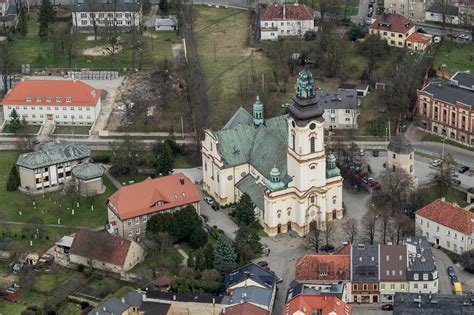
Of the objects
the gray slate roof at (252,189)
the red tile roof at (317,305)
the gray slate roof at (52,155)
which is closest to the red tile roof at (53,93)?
the gray slate roof at (52,155)

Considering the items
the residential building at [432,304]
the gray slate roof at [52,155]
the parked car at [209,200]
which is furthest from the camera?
the gray slate roof at [52,155]

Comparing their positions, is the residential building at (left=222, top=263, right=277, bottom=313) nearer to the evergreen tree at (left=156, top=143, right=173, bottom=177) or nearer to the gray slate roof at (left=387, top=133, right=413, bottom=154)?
the gray slate roof at (left=387, top=133, right=413, bottom=154)

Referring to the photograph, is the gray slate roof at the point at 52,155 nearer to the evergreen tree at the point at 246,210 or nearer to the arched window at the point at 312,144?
the evergreen tree at the point at 246,210

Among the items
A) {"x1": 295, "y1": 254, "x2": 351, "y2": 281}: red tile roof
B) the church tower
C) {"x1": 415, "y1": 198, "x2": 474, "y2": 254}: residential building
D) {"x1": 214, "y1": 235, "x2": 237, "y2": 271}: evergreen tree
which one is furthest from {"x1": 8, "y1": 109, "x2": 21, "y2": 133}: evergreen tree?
{"x1": 415, "y1": 198, "x2": 474, "y2": 254}: residential building

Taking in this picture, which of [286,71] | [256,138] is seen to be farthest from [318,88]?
[256,138]

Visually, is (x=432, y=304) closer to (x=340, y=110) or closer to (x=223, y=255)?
(x=223, y=255)

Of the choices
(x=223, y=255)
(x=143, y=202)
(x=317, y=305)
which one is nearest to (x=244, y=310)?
(x=317, y=305)
